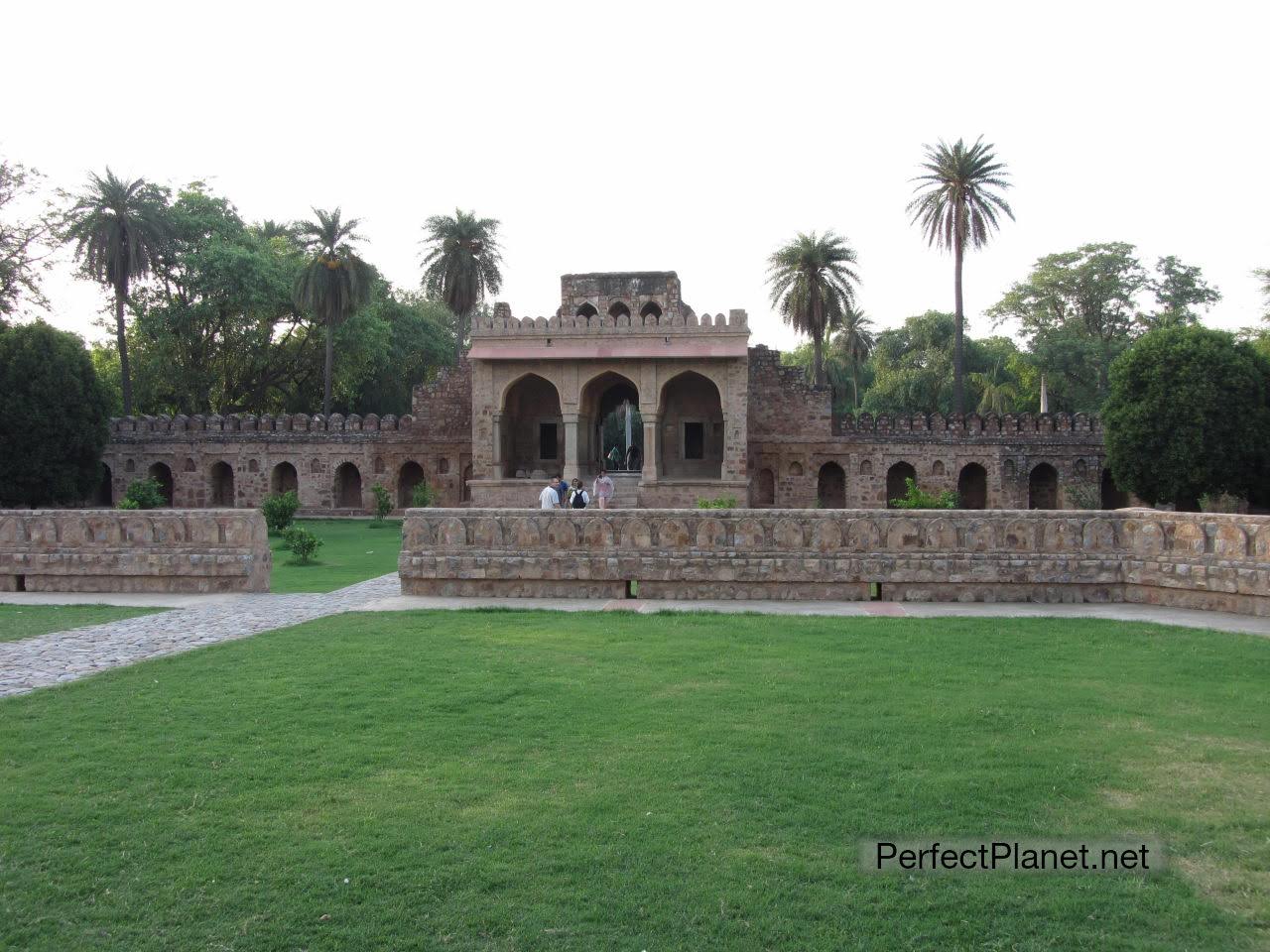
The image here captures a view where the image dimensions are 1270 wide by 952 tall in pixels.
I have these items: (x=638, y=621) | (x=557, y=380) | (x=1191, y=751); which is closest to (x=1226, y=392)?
(x=557, y=380)

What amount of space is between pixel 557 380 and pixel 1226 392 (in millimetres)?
17502

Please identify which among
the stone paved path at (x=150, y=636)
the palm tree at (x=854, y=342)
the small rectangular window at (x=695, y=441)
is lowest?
the stone paved path at (x=150, y=636)

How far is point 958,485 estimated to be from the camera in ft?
114

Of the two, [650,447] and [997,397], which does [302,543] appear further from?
[997,397]

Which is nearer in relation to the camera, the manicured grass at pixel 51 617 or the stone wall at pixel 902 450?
the manicured grass at pixel 51 617

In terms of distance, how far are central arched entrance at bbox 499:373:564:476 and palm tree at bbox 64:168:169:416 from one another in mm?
14485

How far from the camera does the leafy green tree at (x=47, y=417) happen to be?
28062 mm

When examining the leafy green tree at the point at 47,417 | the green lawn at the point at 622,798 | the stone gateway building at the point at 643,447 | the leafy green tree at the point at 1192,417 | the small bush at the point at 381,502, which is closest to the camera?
the green lawn at the point at 622,798

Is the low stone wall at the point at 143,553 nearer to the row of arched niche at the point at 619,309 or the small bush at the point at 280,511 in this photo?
the small bush at the point at 280,511

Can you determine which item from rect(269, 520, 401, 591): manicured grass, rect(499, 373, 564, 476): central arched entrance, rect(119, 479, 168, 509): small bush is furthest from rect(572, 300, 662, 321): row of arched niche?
rect(119, 479, 168, 509): small bush

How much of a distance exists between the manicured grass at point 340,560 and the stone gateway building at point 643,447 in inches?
188

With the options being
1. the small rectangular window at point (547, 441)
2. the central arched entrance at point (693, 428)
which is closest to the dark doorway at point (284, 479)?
the small rectangular window at point (547, 441)

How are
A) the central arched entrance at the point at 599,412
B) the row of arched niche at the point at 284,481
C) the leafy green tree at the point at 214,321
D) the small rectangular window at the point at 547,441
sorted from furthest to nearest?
the leafy green tree at the point at 214,321, the row of arched niche at the point at 284,481, the small rectangular window at the point at 547,441, the central arched entrance at the point at 599,412

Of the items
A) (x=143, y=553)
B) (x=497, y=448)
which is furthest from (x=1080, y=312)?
(x=143, y=553)
